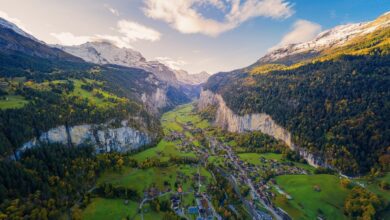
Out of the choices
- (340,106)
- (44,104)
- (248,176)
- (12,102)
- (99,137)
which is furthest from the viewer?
(340,106)

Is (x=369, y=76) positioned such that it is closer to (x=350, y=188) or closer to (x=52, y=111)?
(x=350, y=188)

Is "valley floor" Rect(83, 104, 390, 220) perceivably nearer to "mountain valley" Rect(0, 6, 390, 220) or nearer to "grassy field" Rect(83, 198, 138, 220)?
"grassy field" Rect(83, 198, 138, 220)

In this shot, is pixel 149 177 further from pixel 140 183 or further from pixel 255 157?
pixel 255 157

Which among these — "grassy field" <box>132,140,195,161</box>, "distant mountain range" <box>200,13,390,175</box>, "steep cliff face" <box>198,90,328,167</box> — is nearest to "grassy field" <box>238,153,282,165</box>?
"steep cliff face" <box>198,90,328,167</box>

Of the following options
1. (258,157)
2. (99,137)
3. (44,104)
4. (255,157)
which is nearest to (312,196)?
(258,157)

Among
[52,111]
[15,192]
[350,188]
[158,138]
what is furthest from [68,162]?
[350,188]

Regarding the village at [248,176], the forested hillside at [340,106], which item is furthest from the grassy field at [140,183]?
the forested hillside at [340,106]

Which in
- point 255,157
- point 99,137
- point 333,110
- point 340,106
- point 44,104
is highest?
point 340,106
